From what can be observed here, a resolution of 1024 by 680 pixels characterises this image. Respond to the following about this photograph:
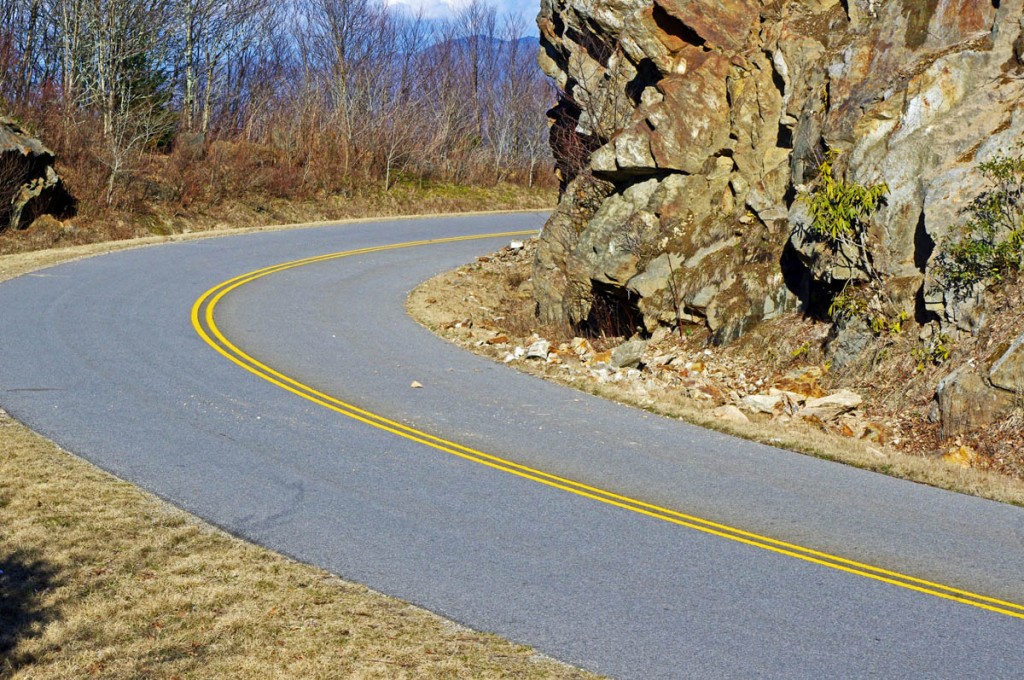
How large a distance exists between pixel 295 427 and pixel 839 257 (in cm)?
898

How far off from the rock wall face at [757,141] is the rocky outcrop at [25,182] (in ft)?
52.8

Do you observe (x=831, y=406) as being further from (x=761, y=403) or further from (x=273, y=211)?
(x=273, y=211)

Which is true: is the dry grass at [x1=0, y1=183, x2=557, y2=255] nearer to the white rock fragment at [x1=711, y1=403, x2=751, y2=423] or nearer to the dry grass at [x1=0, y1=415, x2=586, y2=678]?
the white rock fragment at [x1=711, y1=403, x2=751, y2=423]

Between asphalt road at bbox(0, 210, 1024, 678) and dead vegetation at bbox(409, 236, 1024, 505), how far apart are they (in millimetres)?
694

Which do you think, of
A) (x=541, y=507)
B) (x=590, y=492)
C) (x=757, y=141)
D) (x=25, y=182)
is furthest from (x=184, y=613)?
(x=25, y=182)

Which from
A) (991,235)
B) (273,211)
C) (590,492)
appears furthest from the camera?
(273,211)

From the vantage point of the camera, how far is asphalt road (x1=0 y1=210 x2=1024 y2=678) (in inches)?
278

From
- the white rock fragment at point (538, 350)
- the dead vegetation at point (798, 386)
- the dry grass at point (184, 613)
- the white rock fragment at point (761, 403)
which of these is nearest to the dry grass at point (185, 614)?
the dry grass at point (184, 613)

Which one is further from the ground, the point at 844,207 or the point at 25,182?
the point at 844,207

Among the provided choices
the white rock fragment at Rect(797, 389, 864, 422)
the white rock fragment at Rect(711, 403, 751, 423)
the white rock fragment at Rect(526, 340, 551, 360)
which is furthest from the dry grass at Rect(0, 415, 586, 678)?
the white rock fragment at Rect(526, 340, 551, 360)

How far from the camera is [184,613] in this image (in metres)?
7.15

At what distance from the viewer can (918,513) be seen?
994 centimetres

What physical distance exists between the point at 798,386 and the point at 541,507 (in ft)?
24.0

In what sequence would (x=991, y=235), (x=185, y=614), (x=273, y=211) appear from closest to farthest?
(x=185, y=614)
(x=991, y=235)
(x=273, y=211)
